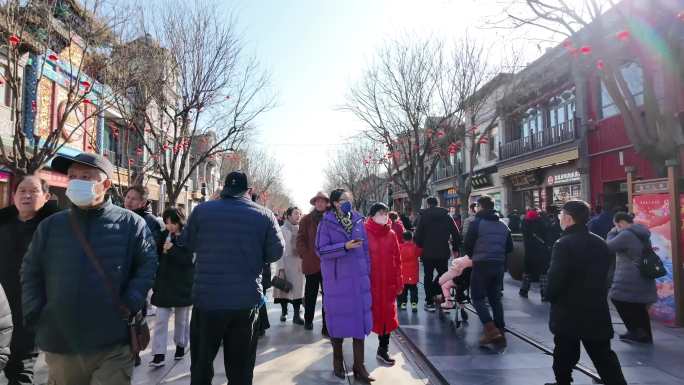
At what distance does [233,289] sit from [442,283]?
426cm

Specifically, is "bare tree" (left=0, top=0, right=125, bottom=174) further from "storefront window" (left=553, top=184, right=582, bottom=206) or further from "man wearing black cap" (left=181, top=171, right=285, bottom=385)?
"storefront window" (left=553, top=184, right=582, bottom=206)

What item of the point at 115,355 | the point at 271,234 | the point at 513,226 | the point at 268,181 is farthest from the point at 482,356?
the point at 268,181

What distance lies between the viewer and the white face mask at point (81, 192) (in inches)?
95.1

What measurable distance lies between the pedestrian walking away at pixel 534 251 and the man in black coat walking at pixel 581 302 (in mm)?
5488

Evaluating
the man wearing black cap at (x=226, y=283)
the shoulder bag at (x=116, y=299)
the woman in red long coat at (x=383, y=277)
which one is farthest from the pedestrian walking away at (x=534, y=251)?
the shoulder bag at (x=116, y=299)

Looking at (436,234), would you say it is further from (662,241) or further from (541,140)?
(541,140)

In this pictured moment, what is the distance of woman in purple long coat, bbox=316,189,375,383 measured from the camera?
167 inches

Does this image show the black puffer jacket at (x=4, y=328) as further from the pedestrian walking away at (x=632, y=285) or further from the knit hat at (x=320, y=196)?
the pedestrian walking away at (x=632, y=285)

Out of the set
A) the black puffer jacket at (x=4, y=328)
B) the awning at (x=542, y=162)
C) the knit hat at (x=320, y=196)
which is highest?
the awning at (x=542, y=162)

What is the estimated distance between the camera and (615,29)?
14133mm

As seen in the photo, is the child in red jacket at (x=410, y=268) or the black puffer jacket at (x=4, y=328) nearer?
the black puffer jacket at (x=4, y=328)

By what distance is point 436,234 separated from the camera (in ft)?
24.0

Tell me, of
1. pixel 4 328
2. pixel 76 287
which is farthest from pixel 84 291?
pixel 4 328

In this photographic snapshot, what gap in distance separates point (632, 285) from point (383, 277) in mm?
3344
